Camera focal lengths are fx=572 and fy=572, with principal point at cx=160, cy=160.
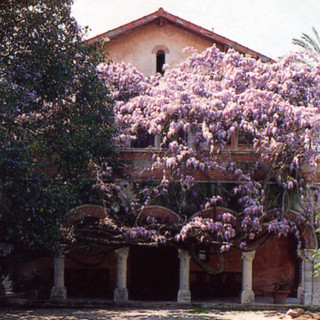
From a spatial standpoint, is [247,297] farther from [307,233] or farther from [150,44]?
[150,44]

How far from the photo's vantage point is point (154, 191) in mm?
16906

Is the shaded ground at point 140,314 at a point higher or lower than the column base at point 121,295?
lower

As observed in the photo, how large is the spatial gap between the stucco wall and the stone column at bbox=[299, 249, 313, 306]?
794 centimetres

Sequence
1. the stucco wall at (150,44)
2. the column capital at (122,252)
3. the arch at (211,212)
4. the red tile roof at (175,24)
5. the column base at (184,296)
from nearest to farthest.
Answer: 1. the arch at (211,212)
2. the column base at (184,296)
3. the column capital at (122,252)
4. the red tile roof at (175,24)
5. the stucco wall at (150,44)

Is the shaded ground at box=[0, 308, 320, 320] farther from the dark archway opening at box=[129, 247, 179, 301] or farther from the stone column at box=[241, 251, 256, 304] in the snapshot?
the dark archway opening at box=[129, 247, 179, 301]

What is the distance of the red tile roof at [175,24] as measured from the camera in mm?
19906

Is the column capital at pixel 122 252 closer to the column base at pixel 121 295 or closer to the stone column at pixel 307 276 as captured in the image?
the column base at pixel 121 295

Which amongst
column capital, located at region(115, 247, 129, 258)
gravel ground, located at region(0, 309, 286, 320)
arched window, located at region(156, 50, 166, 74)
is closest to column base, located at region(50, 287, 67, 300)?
gravel ground, located at region(0, 309, 286, 320)

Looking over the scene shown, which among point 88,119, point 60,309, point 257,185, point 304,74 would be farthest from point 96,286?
point 304,74

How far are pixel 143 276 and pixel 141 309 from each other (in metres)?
3.54

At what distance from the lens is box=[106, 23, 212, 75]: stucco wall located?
2023 cm

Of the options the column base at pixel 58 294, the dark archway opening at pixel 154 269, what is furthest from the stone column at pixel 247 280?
the column base at pixel 58 294

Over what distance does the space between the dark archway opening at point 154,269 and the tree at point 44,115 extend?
7005 millimetres

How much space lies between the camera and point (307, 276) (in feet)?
55.8
